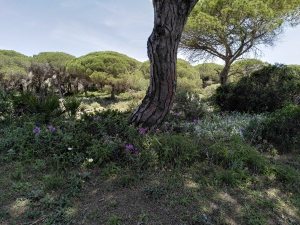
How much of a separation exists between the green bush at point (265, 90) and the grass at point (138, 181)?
105 inches

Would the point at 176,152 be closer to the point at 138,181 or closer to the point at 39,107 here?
the point at 138,181

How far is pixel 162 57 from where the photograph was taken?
2.74 metres

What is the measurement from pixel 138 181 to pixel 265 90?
4814 mm

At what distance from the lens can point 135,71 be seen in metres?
13.5

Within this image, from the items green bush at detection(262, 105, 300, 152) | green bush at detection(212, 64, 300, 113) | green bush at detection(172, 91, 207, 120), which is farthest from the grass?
green bush at detection(212, 64, 300, 113)

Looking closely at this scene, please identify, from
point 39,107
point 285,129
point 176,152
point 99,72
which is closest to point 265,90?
point 285,129

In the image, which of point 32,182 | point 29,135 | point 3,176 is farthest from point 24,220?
point 29,135

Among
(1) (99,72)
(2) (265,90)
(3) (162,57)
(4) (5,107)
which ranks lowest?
(4) (5,107)

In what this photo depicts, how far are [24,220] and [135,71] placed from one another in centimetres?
1267

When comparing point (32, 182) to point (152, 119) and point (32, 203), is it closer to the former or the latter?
point (32, 203)

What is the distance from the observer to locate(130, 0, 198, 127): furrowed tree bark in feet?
8.39

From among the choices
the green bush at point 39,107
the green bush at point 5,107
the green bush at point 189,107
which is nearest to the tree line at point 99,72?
the green bush at point 189,107

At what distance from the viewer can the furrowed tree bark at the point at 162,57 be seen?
2.56m

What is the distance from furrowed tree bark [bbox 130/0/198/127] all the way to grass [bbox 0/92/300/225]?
22.6 inches
